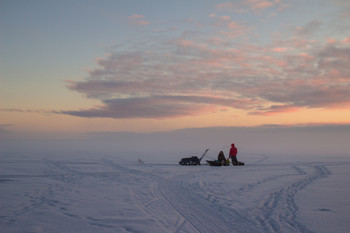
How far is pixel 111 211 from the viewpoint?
9.49 meters

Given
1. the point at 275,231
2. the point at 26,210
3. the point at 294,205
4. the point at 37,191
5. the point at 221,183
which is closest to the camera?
the point at 275,231

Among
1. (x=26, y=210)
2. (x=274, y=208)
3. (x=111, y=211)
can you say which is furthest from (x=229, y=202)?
(x=26, y=210)

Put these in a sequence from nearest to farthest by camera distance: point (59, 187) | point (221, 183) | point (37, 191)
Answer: point (37, 191) → point (59, 187) → point (221, 183)

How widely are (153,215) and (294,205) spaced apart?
203 inches

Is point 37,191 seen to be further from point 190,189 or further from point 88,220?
point 190,189

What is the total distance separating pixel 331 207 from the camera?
10.0 meters

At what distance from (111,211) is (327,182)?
40.8ft

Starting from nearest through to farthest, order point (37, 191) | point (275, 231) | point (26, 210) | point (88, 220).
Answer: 1. point (275, 231)
2. point (88, 220)
3. point (26, 210)
4. point (37, 191)

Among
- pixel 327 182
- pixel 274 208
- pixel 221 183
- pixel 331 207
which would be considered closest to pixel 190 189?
pixel 221 183

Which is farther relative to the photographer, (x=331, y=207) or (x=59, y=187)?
(x=59, y=187)

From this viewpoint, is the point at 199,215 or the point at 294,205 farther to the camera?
the point at 294,205

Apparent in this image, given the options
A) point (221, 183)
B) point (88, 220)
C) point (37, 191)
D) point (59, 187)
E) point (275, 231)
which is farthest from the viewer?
point (221, 183)

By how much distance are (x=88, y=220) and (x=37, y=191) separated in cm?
558

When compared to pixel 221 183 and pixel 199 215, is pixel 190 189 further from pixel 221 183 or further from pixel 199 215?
pixel 199 215
